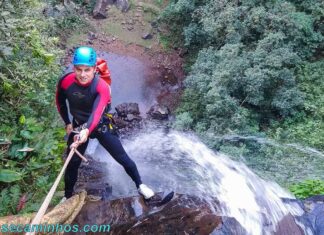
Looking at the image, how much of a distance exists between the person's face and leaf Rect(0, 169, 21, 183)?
60.8 inches

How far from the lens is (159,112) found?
32.1 feet

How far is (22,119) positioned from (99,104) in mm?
1828

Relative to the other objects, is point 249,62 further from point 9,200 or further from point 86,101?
point 9,200

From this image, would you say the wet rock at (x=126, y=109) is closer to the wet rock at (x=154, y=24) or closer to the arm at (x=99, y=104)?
the wet rock at (x=154, y=24)

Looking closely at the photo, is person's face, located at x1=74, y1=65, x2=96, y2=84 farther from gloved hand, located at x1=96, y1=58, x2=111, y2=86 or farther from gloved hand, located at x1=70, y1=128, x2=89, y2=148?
gloved hand, located at x1=70, y1=128, x2=89, y2=148

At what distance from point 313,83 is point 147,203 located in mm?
6306

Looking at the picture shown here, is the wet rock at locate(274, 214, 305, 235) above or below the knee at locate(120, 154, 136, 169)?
below

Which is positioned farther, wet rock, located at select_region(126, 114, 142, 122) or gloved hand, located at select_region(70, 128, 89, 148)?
wet rock, located at select_region(126, 114, 142, 122)

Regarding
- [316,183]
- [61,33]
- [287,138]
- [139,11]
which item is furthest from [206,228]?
[139,11]

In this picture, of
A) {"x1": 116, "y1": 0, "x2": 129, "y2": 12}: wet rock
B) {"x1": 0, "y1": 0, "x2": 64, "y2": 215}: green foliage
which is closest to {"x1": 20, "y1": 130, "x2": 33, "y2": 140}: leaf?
{"x1": 0, "y1": 0, "x2": 64, "y2": 215}: green foliage

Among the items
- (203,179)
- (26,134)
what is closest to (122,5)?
(203,179)

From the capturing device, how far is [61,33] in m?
11.8

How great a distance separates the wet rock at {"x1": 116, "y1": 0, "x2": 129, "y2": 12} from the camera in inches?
514

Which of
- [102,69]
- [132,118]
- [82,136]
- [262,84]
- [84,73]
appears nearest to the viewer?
[82,136]
